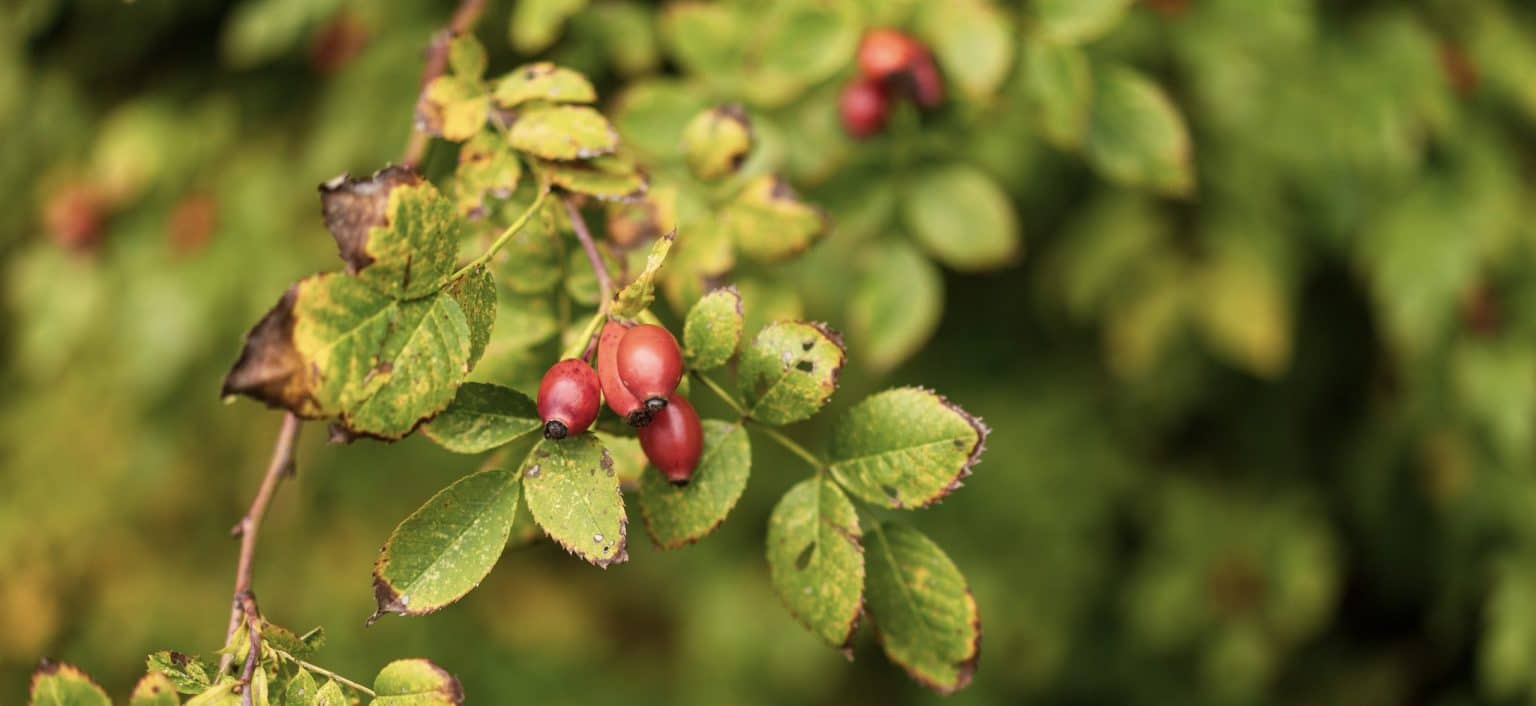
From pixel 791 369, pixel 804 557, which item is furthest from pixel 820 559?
pixel 791 369

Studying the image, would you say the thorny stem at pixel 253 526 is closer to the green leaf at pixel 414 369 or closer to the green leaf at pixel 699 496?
the green leaf at pixel 414 369

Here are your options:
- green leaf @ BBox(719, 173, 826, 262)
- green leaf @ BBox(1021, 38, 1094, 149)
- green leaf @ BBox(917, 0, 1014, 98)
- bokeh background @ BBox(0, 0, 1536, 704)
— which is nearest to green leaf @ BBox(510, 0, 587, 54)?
bokeh background @ BBox(0, 0, 1536, 704)

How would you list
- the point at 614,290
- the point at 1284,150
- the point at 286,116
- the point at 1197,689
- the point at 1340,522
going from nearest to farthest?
the point at 614,290 → the point at 1284,150 → the point at 286,116 → the point at 1340,522 → the point at 1197,689

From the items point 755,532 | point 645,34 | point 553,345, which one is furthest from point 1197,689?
point 553,345

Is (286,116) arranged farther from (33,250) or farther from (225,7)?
(33,250)

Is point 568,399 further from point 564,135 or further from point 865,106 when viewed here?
point 865,106

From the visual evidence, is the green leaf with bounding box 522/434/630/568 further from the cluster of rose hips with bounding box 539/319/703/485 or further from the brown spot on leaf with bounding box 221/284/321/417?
the brown spot on leaf with bounding box 221/284/321/417
